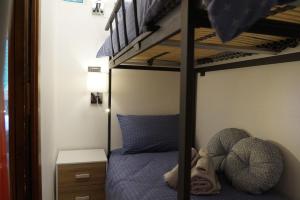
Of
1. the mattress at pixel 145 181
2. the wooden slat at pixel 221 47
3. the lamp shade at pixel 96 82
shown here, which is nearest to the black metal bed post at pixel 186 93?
the wooden slat at pixel 221 47

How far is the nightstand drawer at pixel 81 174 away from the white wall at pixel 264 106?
3.88 feet

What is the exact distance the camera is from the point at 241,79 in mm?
1952

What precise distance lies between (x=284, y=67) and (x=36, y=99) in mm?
1619

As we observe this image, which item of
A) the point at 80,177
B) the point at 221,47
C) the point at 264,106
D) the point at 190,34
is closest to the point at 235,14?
the point at 190,34

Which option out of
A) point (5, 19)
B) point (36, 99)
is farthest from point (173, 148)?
point (5, 19)

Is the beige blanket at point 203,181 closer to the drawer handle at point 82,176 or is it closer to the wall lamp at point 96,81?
the drawer handle at point 82,176

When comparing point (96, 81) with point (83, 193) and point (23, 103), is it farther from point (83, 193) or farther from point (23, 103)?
point (23, 103)

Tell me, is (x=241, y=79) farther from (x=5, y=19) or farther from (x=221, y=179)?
(x=5, y=19)

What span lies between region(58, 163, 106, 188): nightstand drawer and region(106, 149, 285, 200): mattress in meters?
0.13

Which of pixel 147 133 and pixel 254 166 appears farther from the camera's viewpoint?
pixel 147 133

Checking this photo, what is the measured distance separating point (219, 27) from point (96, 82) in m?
1.98

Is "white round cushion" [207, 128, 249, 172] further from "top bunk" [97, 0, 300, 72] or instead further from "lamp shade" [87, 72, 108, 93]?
"lamp shade" [87, 72, 108, 93]

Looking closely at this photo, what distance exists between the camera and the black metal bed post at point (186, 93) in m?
0.74

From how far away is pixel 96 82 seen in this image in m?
2.40
